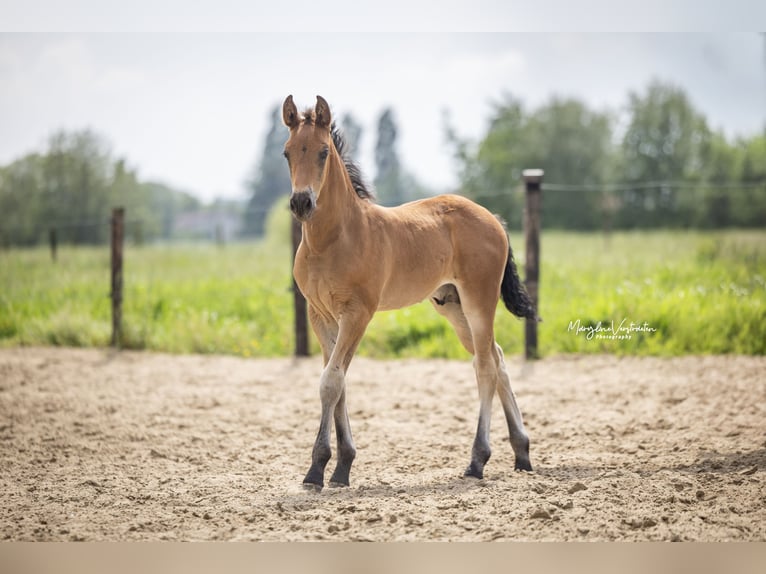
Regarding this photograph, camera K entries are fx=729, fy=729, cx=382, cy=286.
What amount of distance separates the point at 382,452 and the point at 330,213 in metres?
2.00

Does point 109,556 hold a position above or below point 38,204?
below

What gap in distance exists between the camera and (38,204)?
16.9 metres

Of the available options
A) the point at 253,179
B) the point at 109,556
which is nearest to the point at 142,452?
the point at 109,556

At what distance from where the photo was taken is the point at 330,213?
4.33 m

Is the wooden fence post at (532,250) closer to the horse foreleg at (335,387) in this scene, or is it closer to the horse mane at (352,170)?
the horse mane at (352,170)

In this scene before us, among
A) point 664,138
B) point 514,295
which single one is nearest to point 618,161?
point 664,138

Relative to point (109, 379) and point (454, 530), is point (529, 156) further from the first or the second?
point (454, 530)

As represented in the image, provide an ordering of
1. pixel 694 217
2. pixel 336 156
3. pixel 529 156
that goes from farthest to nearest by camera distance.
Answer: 1. pixel 529 156
2. pixel 694 217
3. pixel 336 156

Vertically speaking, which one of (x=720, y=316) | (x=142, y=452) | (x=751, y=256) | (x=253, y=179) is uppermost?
(x=253, y=179)

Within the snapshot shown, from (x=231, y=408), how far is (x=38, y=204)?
40.8 feet

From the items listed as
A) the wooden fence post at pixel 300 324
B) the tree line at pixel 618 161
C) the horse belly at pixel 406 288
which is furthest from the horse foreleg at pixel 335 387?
the tree line at pixel 618 161

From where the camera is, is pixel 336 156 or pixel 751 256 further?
pixel 751 256

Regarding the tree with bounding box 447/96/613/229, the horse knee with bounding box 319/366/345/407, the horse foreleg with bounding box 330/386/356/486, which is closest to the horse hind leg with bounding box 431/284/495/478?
the horse foreleg with bounding box 330/386/356/486

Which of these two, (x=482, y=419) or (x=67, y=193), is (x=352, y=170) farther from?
(x=67, y=193)
